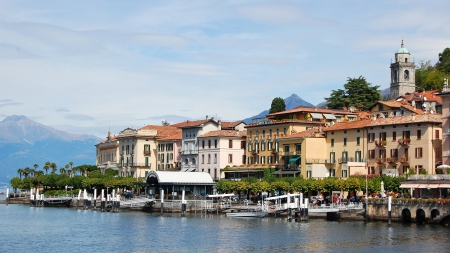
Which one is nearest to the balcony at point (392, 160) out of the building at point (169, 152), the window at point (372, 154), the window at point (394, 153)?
the window at point (394, 153)

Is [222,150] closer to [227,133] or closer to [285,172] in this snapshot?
[227,133]

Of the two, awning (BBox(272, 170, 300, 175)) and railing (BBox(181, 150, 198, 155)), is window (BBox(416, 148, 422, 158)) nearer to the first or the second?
awning (BBox(272, 170, 300, 175))

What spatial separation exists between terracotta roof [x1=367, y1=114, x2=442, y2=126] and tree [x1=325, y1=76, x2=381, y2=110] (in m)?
37.2

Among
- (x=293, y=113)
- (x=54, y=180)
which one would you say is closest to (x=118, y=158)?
(x=54, y=180)

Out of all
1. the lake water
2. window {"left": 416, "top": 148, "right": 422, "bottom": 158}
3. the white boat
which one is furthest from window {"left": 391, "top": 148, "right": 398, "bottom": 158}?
the white boat

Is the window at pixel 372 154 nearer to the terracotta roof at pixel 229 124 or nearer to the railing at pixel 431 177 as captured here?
the railing at pixel 431 177

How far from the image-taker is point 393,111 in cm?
11262

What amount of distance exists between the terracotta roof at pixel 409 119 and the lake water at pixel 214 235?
19.2 m

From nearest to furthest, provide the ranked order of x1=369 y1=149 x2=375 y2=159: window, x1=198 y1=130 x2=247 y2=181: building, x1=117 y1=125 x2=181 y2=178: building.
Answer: x1=369 y1=149 x2=375 y2=159: window
x1=198 y1=130 x2=247 y2=181: building
x1=117 y1=125 x2=181 y2=178: building

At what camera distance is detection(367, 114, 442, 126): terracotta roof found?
3846 inches

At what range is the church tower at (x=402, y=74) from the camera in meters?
165

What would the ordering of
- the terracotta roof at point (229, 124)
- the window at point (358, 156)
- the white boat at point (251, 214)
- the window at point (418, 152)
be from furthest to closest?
the terracotta roof at point (229, 124), the window at point (358, 156), the window at point (418, 152), the white boat at point (251, 214)

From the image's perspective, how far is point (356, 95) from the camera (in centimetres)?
14412

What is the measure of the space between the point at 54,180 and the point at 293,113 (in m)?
55.8
